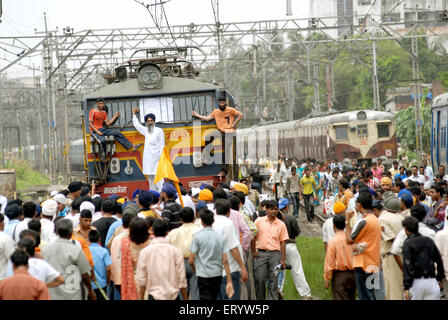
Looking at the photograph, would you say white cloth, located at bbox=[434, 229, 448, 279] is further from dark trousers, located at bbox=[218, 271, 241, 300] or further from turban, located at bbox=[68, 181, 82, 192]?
turban, located at bbox=[68, 181, 82, 192]

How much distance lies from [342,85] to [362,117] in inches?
1762

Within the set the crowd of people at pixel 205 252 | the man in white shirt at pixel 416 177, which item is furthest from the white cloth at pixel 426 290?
the man in white shirt at pixel 416 177

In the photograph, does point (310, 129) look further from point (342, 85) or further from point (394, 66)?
point (342, 85)

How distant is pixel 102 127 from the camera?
15023 mm

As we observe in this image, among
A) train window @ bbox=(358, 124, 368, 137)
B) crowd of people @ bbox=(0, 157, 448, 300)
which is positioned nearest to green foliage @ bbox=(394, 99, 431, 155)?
train window @ bbox=(358, 124, 368, 137)

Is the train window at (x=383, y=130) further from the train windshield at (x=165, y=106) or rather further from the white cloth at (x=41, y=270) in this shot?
the white cloth at (x=41, y=270)

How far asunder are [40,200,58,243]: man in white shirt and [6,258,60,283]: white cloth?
2211 millimetres

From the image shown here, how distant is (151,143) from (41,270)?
25.9 ft

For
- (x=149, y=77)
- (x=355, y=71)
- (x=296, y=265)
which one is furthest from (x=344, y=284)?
(x=355, y=71)

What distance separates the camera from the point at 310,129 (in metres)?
40.4

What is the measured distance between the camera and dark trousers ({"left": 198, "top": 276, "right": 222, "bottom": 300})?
820 cm

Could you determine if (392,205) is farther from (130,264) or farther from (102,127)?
(102,127)

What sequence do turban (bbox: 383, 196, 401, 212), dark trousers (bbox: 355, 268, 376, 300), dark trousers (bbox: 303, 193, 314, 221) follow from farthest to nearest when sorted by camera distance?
1. dark trousers (bbox: 303, 193, 314, 221)
2. turban (bbox: 383, 196, 401, 212)
3. dark trousers (bbox: 355, 268, 376, 300)

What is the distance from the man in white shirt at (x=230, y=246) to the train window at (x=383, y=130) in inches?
1036
